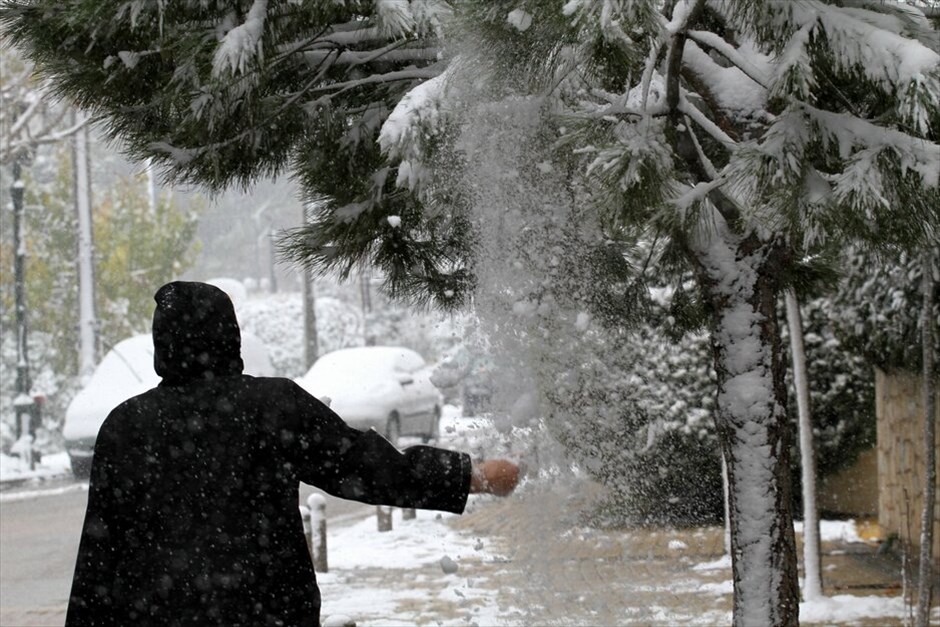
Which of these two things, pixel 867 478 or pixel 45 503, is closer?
pixel 867 478

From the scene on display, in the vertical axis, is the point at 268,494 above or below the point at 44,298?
below

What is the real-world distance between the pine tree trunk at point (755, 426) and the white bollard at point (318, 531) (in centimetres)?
526

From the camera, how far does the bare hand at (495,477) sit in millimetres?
2998

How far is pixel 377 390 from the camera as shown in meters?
16.7

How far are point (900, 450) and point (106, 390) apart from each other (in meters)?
11.0

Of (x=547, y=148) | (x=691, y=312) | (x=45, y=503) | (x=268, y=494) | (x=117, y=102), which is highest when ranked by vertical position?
(x=117, y=102)

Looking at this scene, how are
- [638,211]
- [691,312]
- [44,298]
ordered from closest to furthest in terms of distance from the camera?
[638,211]
[691,312]
[44,298]

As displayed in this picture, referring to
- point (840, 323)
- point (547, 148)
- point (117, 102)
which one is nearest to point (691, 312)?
point (547, 148)

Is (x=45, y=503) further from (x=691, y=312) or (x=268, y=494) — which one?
(x=268, y=494)

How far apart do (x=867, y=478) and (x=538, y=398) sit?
23.8ft

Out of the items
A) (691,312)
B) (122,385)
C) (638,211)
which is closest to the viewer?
(638,211)

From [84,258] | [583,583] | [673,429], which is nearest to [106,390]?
[84,258]

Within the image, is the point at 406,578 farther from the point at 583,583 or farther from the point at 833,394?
the point at 833,394

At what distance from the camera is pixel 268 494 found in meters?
2.77
